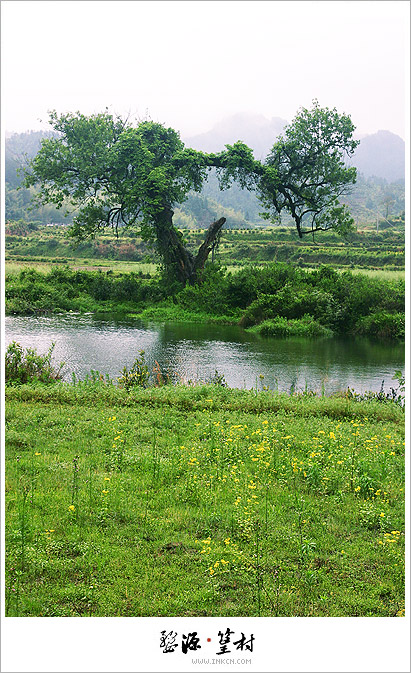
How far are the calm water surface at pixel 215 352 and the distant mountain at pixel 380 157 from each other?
243ft

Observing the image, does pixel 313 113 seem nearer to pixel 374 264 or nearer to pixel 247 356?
pixel 247 356

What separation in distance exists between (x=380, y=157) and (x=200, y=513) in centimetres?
10066

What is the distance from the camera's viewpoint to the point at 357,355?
569 inches

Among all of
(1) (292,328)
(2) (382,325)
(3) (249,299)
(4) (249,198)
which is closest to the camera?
(1) (292,328)

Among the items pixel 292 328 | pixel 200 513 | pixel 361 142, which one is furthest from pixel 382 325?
pixel 361 142

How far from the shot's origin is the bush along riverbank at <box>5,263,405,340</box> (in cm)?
1880

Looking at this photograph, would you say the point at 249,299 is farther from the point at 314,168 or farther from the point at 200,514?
the point at 200,514

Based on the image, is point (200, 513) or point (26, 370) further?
point (26, 370)

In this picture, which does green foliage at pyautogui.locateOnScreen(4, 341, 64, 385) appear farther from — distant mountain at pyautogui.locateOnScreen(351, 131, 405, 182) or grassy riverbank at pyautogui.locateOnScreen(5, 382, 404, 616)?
distant mountain at pyautogui.locateOnScreen(351, 131, 405, 182)

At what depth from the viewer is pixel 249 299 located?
21172 mm

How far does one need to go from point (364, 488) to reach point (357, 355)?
9953 millimetres

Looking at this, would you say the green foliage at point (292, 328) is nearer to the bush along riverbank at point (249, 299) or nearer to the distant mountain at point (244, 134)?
the bush along riverbank at point (249, 299)

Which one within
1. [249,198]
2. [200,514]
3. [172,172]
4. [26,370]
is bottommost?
[200,514]

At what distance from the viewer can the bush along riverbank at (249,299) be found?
18.8 metres
